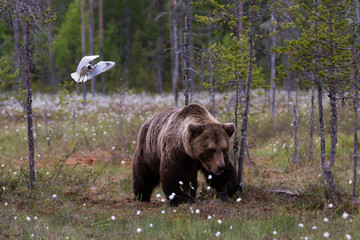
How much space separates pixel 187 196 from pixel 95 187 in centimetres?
283

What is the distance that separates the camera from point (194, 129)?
6613 millimetres

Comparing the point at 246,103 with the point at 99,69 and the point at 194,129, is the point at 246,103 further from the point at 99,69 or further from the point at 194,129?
the point at 99,69

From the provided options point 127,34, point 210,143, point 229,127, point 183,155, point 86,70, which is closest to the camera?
point 210,143

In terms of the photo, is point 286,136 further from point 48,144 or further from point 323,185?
point 48,144

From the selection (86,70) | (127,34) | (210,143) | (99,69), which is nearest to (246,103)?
(210,143)

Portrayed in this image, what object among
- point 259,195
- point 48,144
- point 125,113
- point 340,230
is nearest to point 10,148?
point 48,144

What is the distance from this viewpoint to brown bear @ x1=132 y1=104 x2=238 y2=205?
261 inches

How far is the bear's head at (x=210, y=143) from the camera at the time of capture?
6.55 m

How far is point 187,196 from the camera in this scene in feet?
24.0

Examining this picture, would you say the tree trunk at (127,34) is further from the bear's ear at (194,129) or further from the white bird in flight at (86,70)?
the bear's ear at (194,129)

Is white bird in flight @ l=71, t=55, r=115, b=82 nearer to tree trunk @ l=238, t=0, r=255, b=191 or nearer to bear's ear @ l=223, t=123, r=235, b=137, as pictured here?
bear's ear @ l=223, t=123, r=235, b=137

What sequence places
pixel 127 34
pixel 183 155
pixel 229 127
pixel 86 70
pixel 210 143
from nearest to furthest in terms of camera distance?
pixel 210 143 → pixel 229 127 → pixel 183 155 → pixel 86 70 → pixel 127 34

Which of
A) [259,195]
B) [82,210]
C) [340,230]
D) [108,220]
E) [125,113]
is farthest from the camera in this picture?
[125,113]

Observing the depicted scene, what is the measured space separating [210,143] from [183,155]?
0.67 metres
